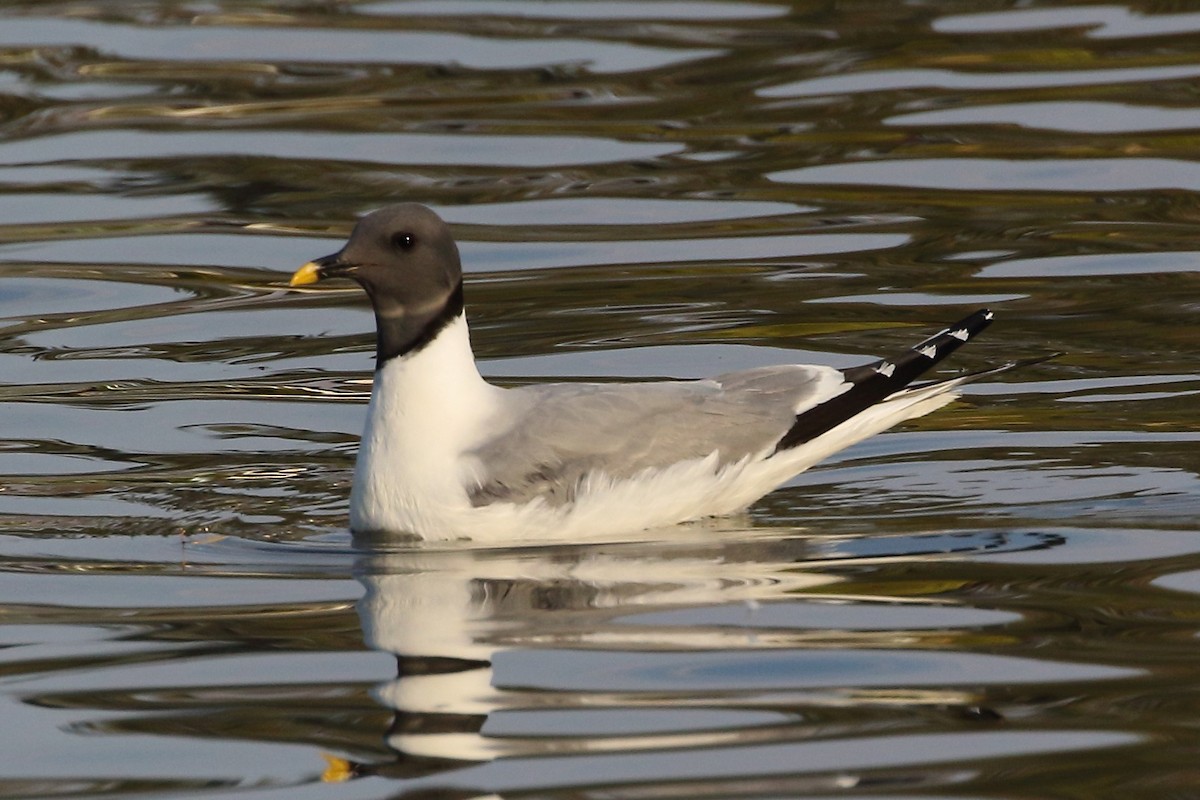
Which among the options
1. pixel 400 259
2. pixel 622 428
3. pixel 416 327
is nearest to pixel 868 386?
pixel 622 428

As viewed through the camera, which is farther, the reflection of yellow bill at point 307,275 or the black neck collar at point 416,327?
the black neck collar at point 416,327

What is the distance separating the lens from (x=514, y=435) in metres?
7.78

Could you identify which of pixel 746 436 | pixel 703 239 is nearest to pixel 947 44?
pixel 703 239

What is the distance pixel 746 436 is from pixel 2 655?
2.74 m

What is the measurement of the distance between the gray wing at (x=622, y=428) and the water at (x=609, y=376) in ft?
0.86

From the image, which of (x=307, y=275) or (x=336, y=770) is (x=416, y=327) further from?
(x=336, y=770)

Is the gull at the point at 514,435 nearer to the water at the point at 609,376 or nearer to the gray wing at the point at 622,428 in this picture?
the gray wing at the point at 622,428

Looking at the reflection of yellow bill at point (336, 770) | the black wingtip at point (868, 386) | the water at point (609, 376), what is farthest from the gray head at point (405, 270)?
the reflection of yellow bill at point (336, 770)

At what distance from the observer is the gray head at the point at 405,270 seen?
785 centimetres

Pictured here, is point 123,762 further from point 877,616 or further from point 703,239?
point 703,239

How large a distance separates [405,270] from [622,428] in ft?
3.05

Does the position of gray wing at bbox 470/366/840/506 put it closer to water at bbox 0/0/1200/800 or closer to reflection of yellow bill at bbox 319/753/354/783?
water at bbox 0/0/1200/800

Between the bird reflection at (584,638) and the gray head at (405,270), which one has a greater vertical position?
the gray head at (405,270)

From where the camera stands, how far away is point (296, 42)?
60.2 ft
